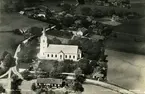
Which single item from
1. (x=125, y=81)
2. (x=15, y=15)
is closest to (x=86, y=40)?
(x=125, y=81)

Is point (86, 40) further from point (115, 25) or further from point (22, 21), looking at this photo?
point (22, 21)

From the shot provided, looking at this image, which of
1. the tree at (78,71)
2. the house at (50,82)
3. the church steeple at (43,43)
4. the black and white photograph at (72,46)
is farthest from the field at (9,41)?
the tree at (78,71)

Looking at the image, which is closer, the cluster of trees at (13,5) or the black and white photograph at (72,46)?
the black and white photograph at (72,46)

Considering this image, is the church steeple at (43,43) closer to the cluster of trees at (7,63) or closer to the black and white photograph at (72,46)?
the black and white photograph at (72,46)

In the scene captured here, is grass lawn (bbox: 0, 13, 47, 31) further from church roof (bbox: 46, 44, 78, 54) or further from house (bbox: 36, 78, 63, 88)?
house (bbox: 36, 78, 63, 88)

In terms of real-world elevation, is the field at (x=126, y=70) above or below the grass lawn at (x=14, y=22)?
below

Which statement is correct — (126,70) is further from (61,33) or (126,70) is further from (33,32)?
(33,32)

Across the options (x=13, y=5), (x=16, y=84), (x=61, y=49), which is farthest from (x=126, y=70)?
(x=13, y=5)

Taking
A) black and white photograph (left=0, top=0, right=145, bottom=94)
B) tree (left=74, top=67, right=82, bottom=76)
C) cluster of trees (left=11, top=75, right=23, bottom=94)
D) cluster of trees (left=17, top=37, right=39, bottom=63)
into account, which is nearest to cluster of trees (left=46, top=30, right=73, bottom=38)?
black and white photograph (left=0, top=0, right=145, bottom=94)
